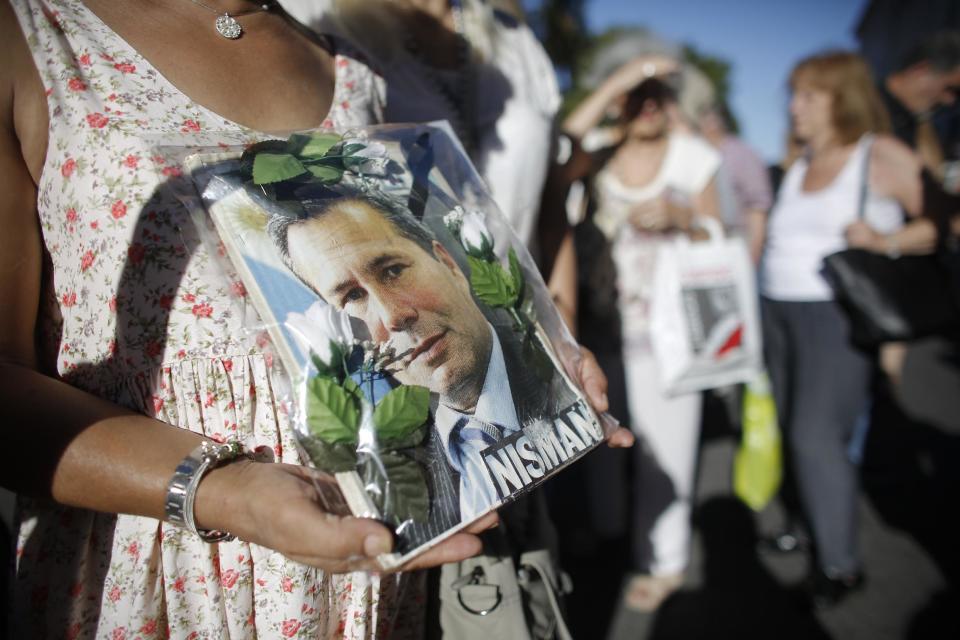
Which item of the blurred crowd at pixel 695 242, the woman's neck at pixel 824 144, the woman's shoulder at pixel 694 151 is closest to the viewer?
the blurred crowd at pixel 695 242

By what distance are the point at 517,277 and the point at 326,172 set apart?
0.34 m

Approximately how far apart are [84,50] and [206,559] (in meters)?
0.76

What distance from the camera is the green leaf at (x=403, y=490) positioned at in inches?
29.3

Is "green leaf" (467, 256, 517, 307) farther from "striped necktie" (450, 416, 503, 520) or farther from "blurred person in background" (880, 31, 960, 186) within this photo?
"blurred person in background" (880, 31, 960, 186)

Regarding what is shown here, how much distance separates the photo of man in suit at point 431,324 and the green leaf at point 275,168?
0.06m

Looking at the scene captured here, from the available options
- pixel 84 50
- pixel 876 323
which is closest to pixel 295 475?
pixel 84 50

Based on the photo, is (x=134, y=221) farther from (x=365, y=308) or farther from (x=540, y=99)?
(x=540, y=99)

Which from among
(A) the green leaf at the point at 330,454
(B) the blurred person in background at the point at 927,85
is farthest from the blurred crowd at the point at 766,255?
(A) the green leaf at the point at 330,454

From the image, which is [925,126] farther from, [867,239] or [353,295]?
[353,295]

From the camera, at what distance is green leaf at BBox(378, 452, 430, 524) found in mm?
745

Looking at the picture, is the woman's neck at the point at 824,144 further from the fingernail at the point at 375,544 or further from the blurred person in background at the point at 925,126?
the fingernail at the point at 375,544

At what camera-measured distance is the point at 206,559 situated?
94cm

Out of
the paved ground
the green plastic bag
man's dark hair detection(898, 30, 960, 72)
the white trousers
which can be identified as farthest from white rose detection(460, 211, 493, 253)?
man's dark hair detection(898, 30, 960, 72)

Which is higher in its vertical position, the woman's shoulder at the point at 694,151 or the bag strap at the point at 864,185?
the woman's shoulder at the point at 694,151
